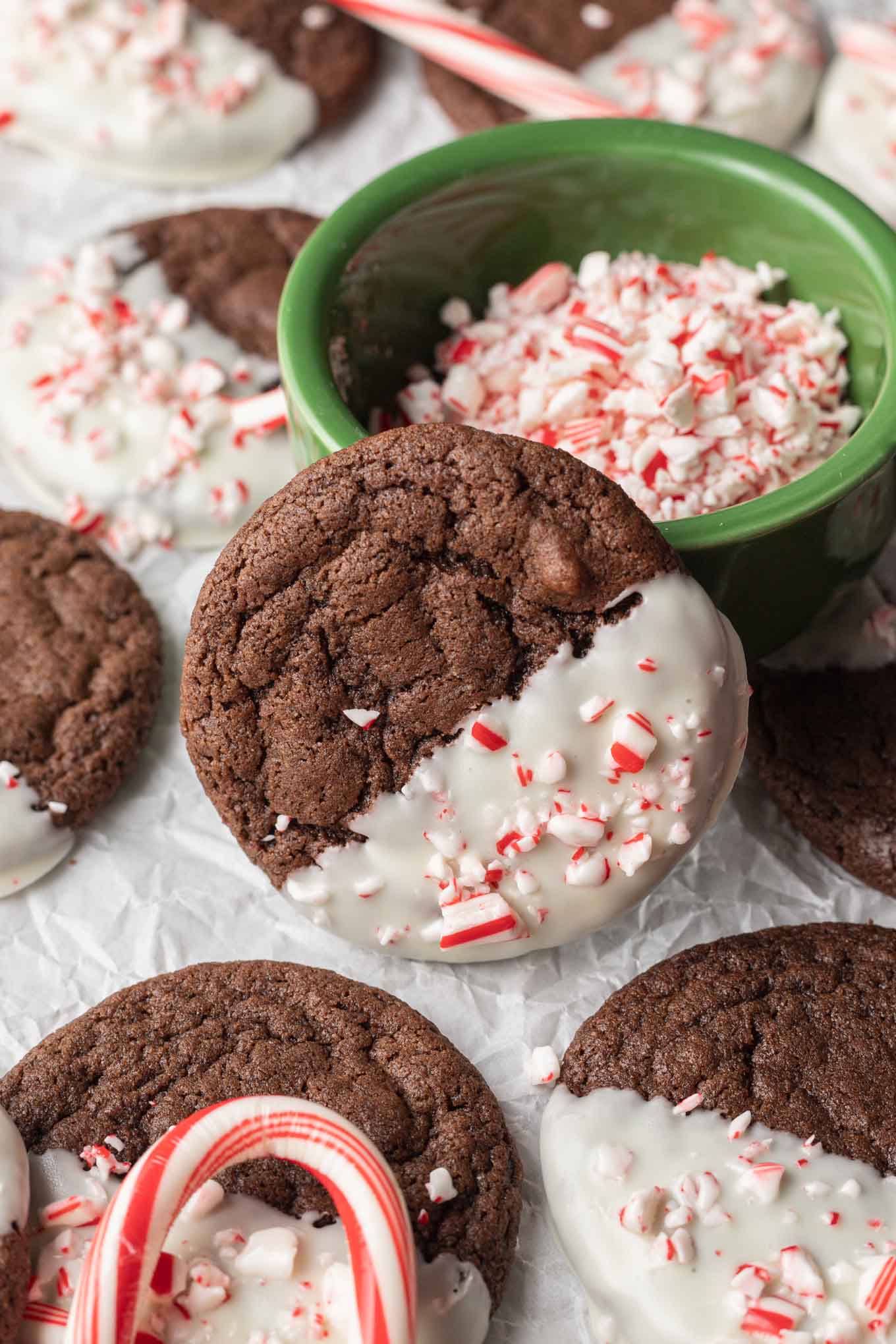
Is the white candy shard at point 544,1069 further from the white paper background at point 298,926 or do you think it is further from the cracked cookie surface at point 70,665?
the cracked cookie surface at point 70,665

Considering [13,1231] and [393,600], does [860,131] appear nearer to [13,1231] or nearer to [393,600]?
[393,600]

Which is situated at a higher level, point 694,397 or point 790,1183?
point 694,397

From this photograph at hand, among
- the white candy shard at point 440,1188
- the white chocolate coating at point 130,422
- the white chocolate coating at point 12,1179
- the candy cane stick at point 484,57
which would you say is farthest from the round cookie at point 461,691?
the candy cane stick at point 484,57

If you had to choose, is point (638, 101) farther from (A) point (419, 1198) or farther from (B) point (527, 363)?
(A) point (419, 1198)

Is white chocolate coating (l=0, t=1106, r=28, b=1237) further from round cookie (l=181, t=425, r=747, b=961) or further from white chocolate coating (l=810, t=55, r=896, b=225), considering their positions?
white chocolate coating (l=810, t=55, r=896, b=225)

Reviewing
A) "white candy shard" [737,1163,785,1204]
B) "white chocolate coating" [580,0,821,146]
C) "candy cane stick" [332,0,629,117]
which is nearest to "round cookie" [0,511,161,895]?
"white candy shard" [737,1163,785,1204]

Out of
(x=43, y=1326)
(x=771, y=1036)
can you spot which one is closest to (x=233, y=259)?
(x=771, y=1036)

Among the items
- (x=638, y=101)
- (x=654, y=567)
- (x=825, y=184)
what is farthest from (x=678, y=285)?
(x=638, y=101)
